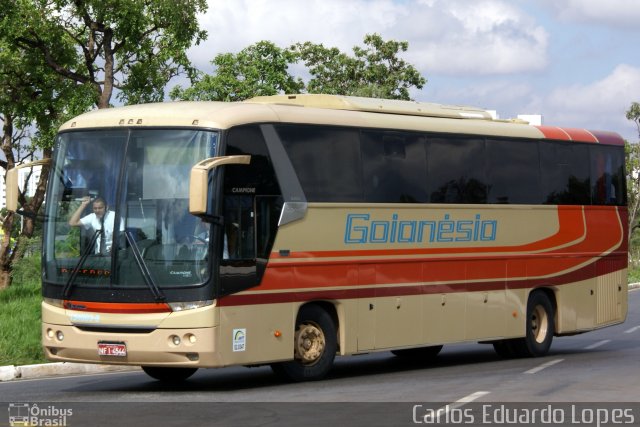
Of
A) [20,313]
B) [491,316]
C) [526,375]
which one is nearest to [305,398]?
[526,375]

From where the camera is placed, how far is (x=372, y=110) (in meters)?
17.9

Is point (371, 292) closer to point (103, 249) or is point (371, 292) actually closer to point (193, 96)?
point (103, 249)

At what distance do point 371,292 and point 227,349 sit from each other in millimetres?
2960

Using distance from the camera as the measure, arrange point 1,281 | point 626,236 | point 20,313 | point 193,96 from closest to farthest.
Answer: point 20,313
point 626,236
point 1,281
point 193,96

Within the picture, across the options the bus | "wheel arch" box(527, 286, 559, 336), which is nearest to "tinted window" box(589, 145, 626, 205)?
the bus

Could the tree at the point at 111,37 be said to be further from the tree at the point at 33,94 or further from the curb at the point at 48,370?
the curb at the point at 48,370

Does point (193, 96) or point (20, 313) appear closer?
point (20, 313)

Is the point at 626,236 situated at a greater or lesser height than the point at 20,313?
greater

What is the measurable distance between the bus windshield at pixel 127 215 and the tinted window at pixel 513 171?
605cm

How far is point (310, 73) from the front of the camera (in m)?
65.1

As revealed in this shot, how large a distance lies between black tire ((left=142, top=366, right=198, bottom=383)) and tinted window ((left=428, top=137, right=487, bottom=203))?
4.34 m

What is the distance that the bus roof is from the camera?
50.0 feet
